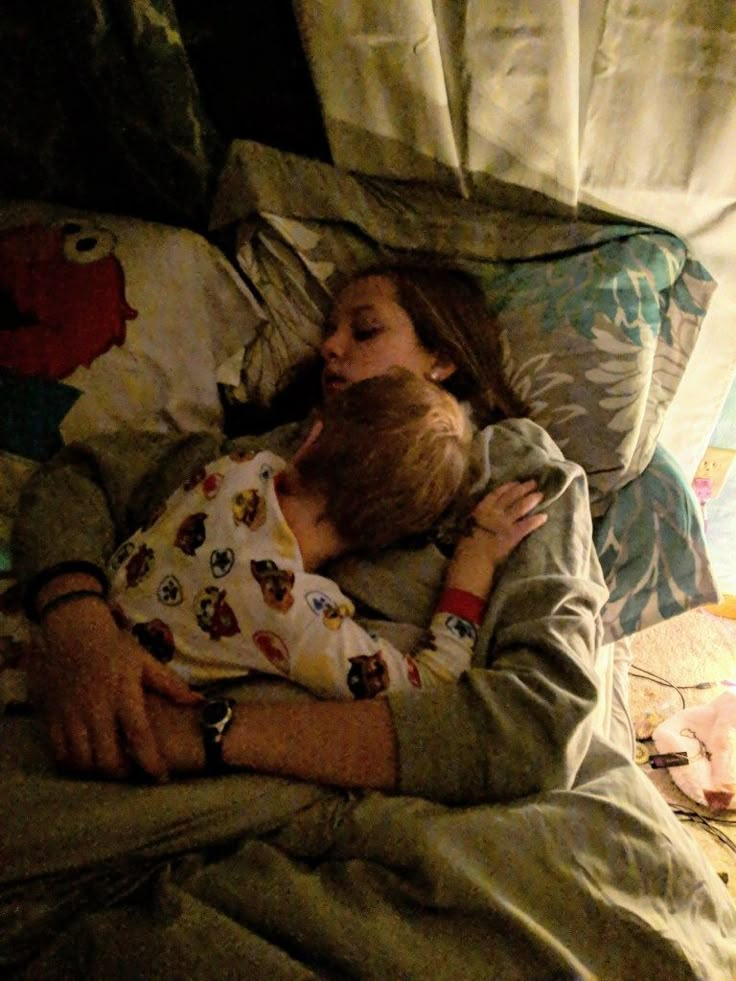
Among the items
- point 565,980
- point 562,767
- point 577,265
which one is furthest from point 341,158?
point 565,980

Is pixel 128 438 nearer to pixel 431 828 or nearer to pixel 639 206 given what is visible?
pixel 431 828

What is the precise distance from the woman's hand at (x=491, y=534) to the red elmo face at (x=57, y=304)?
2.01ft

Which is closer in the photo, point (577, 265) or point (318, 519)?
point (318, 519)

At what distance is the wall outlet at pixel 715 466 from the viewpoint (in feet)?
5.37

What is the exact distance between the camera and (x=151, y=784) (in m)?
0.70

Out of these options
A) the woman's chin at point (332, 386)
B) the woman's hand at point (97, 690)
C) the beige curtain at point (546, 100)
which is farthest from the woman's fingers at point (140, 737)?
the beige curtain at point (546, 100)

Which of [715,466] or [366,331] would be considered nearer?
[366,331]

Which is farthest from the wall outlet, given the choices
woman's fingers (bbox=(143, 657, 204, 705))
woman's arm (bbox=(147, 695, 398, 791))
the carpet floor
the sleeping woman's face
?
woman's fingers (bbox=(143, 657, 204, 705))

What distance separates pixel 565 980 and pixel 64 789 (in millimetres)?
462

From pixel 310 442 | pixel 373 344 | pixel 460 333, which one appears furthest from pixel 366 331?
pixel 310 442

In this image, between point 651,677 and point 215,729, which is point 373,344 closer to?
point 215,729

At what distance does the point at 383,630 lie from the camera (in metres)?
0.88

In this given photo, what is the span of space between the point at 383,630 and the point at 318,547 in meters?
0.12

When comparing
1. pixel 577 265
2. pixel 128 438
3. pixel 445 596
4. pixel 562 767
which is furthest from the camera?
pixel 577 265
